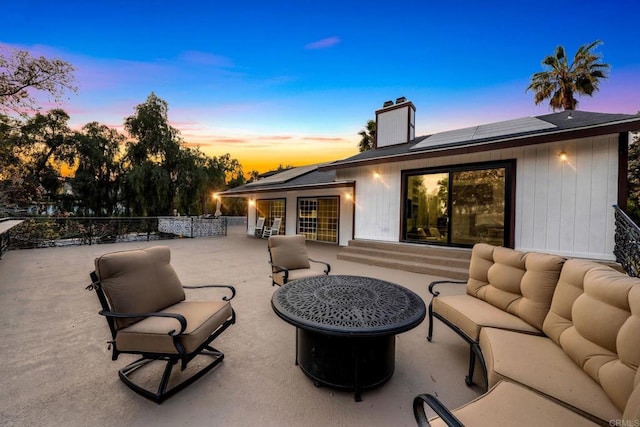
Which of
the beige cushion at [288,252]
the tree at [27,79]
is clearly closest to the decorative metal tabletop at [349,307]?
the beige cushion at [288,252]

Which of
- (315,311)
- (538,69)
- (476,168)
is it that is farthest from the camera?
(538,69)

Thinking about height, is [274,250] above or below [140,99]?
below

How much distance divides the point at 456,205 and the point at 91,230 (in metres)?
12.4

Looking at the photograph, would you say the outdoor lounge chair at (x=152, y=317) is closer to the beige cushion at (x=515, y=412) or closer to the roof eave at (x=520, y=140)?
the beige cushion at (x=515, y=412)

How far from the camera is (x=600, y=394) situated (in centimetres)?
124

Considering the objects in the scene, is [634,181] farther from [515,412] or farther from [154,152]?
[154,152]

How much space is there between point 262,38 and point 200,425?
9.29m

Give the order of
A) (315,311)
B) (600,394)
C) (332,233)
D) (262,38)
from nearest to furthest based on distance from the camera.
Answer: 1. (600,394)
2. (315,311)
3. (262,38)
4. (332,233)

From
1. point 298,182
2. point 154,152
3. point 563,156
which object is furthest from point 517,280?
point 154,152

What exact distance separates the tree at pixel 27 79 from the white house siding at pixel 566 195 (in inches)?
558

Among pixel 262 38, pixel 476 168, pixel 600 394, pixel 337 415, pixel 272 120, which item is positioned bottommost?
pixel 337 415

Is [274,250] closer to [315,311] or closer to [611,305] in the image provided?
[315,311]

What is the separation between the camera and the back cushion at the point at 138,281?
1.95m

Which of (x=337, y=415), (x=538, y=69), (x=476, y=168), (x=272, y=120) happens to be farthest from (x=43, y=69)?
(x=538, y=69)
